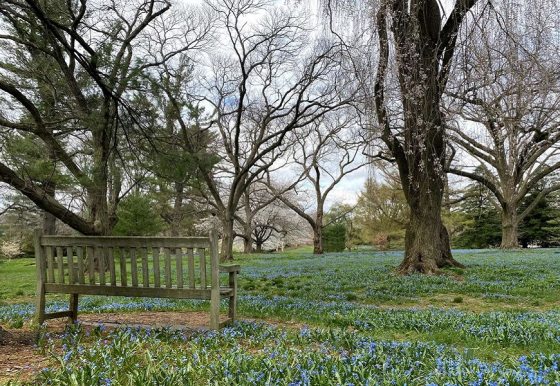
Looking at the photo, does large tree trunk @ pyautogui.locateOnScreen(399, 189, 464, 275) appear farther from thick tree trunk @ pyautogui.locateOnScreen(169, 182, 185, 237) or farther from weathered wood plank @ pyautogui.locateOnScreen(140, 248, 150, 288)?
thick tree trunk @ pyautogui.locateOnScreen(169, 182, 185, 237)

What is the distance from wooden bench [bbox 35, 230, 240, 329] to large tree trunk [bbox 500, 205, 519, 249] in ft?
83.8

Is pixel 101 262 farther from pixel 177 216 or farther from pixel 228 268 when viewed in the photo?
pixel 177 216

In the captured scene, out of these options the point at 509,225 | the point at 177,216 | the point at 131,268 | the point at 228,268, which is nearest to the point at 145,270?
the point at 131,268

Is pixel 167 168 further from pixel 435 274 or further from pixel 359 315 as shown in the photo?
pixel 435 274

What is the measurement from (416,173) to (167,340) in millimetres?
9059

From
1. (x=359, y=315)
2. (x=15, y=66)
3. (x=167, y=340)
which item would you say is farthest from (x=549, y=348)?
(x=15, y=66)

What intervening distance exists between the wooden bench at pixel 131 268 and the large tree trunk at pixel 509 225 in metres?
25.5

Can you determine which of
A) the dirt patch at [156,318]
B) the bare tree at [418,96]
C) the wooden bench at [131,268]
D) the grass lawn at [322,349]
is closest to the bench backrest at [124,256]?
the wooden bench at [131,268]

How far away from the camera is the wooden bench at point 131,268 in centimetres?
484

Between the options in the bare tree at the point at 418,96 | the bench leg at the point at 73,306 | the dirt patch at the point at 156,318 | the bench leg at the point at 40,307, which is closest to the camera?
the bench leg at the point at 40,307

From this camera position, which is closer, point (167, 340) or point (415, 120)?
point (167, 340)

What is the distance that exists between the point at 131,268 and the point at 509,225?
89.7ft

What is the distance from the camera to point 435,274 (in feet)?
37.7

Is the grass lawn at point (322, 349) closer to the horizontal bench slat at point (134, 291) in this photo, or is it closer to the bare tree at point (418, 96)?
the horizontal bench slat at point (134, 291)
